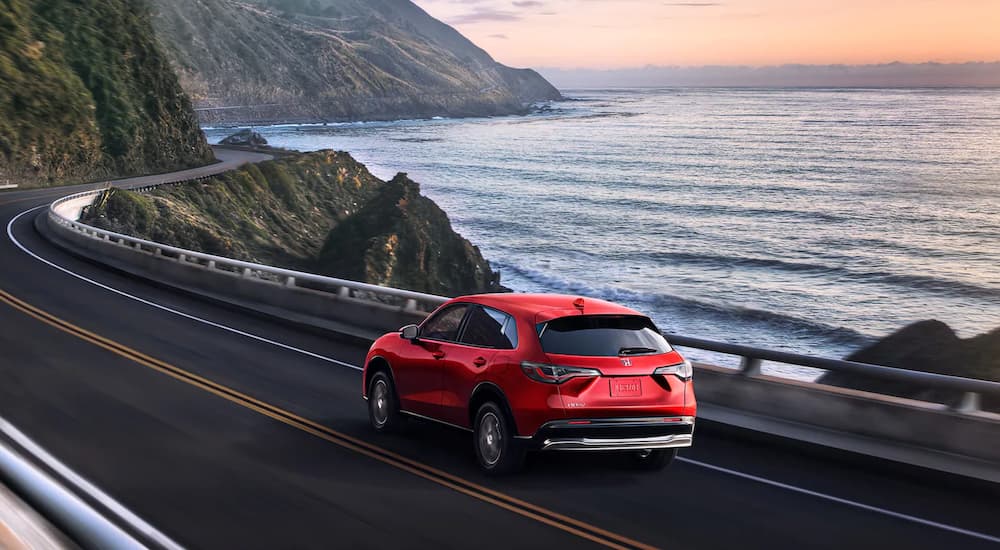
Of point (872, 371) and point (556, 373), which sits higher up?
point (556, 373)

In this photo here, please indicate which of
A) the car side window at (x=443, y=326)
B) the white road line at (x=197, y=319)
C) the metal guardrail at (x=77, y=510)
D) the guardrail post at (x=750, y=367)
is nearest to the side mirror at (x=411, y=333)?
the car side window at (x=443, y=326)

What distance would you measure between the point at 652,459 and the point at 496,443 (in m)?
1.52

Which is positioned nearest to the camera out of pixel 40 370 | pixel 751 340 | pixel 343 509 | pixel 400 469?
pixel 343 509

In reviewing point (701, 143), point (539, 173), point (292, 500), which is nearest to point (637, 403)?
point (292, 500)

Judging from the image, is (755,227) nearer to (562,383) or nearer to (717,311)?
(717,311)

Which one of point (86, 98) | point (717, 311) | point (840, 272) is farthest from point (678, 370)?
point (86, 98)

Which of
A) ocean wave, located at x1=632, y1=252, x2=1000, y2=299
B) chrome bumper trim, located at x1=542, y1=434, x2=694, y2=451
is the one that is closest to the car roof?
chrome bumper trim, located at x1=542, y1=434, x2=694, y2=451

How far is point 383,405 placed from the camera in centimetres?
1120

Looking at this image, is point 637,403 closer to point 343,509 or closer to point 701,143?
point 343,509

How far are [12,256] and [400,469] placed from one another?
2623 cm

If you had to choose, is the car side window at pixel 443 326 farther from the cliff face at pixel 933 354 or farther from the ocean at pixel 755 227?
the ocean at pixel 755 227

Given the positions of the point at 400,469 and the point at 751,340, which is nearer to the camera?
Result: the point at 400,469

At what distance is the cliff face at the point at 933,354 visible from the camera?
59.4 feet

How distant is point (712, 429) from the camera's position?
11422 mm
